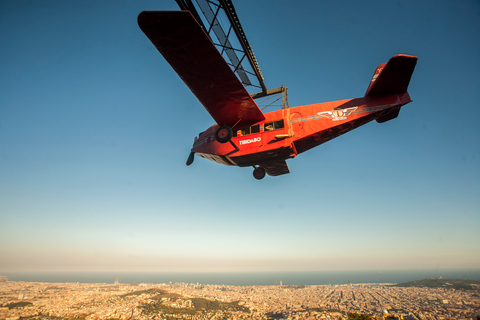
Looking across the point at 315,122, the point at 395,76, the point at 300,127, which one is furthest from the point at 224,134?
the point at 395,76

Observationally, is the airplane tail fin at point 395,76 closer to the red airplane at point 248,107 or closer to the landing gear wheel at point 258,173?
the red airplane at point 248,107

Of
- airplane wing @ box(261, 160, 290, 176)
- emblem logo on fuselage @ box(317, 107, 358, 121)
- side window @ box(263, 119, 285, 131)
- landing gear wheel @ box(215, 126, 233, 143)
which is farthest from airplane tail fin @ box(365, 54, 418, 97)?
landing gear wheel @ box(215, 126, 233, 143)

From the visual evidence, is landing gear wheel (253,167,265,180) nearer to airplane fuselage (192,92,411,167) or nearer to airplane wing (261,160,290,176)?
airplane wing (261,160,290,176)

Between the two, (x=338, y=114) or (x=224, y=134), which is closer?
(x=338, y=114)

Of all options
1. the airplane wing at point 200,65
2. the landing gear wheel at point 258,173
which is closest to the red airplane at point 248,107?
the airplane wing at point 200,65

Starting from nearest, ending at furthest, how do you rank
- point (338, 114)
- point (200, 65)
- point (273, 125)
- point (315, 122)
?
point (200, 65) < point (338, 114) < point (315, 122) < point (273, 125)

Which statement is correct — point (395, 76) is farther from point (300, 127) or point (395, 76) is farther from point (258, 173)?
point (258, 173)
